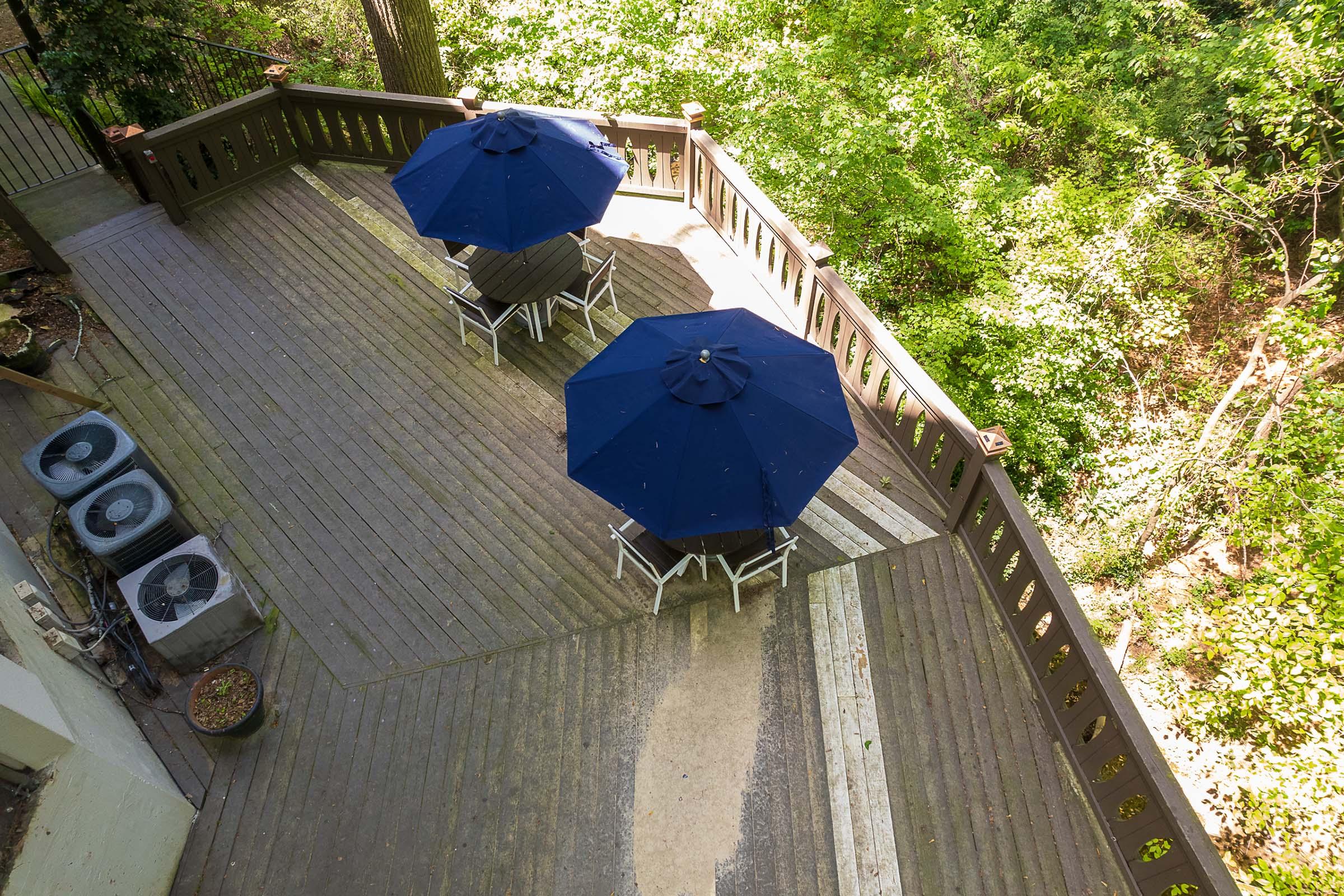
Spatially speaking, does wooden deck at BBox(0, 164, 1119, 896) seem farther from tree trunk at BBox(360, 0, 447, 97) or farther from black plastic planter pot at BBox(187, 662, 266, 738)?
tree trunk at BBox(360, 0, 447, 97)

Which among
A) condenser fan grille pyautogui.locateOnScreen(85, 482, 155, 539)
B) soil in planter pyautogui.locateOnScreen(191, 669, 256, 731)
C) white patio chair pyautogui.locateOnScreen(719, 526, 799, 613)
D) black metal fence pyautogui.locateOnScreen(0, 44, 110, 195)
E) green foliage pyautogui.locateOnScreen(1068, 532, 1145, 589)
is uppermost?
black metal fence pyautogui.locateOnScreen(0, 44, 110, 195)

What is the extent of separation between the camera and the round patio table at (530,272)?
18.4 feet

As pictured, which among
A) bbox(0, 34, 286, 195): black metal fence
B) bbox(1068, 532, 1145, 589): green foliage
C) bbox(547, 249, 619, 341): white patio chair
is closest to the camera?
bbox(547, 249, 619, 341): white patio chair

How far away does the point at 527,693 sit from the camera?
4.19 metres

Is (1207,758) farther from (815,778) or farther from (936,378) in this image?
(815,778)

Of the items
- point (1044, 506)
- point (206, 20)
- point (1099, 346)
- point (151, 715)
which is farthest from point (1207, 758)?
point (206, 20)

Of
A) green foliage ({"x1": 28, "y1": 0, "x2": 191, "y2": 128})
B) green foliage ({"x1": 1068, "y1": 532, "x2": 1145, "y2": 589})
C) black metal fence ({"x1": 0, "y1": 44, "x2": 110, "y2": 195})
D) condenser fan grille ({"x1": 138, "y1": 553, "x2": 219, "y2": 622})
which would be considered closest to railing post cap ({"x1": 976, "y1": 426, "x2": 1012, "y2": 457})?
condenser fan grille ({"x1": 138, "y1": 553, "x2": 219, "y2": 622})

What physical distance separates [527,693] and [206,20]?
10846mm

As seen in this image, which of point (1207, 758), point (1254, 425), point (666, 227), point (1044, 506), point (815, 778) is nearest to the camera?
point (815, 778)

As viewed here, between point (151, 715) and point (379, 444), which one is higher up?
point (379, 444)

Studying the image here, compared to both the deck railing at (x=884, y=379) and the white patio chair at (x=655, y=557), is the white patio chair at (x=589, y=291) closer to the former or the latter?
the deck railing at (x=884, y=379)

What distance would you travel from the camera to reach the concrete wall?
112 inches

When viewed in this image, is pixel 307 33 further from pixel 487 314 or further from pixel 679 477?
pixel 679 477

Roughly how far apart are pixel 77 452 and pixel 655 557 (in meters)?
3.50
